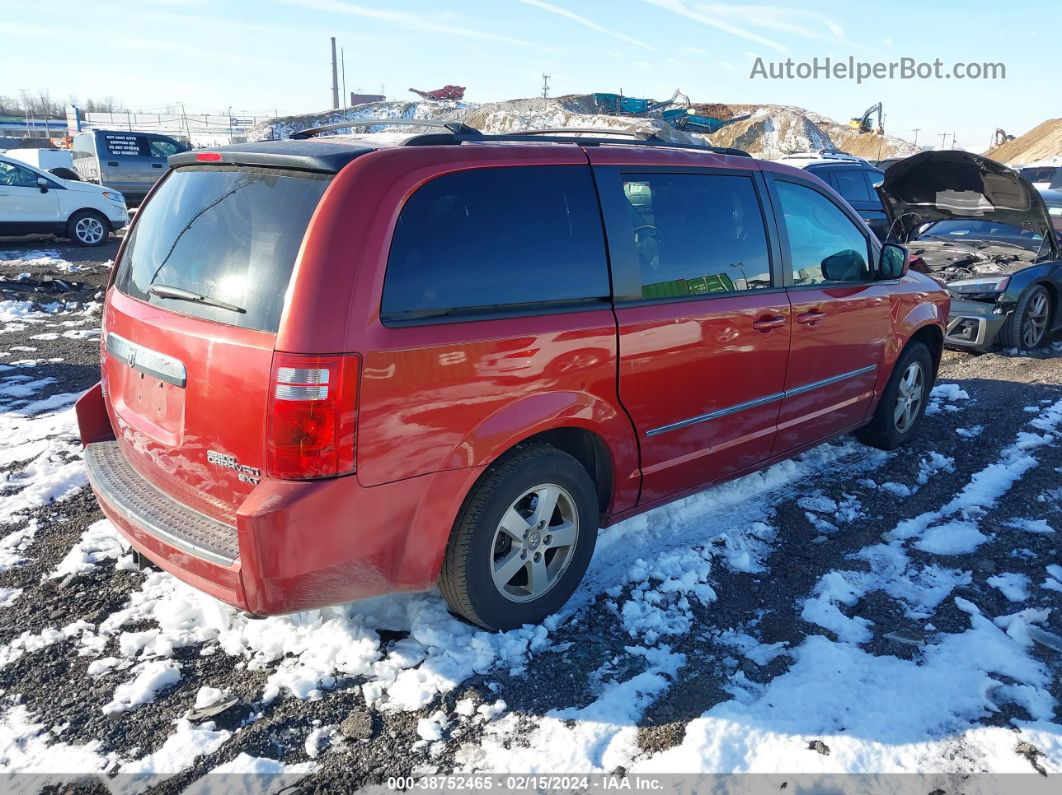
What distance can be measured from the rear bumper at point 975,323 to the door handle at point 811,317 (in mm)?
4203

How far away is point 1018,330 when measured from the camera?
25.5 feet

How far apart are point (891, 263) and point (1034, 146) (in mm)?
54156

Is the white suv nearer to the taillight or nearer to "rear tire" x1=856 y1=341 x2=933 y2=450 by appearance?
the taillight

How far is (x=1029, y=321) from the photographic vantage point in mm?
7898

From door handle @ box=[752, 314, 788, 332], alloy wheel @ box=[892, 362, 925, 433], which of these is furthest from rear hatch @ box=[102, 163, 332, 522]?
alloy wheel @ box=[892, 362, 925, 433]

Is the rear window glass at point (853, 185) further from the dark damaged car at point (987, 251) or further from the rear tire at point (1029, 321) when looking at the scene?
the rear tire at point (1029, 321)

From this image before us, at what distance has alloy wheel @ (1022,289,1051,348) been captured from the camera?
7840mm

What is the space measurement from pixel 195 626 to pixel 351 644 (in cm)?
68

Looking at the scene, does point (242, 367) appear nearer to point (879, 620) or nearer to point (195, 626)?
point (195, 626)

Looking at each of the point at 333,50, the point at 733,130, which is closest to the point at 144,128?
the point at 333,50

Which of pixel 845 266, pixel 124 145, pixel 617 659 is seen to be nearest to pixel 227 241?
pixel 617 659

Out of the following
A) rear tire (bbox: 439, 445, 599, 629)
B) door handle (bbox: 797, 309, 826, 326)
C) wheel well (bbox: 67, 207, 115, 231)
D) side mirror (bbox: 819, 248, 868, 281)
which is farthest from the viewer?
wheel well (bbox: 67, 207, 115, 231)

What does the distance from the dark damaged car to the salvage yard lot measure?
394 cm

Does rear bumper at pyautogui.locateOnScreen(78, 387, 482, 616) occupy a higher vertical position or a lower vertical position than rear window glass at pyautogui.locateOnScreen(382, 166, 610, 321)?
lower
